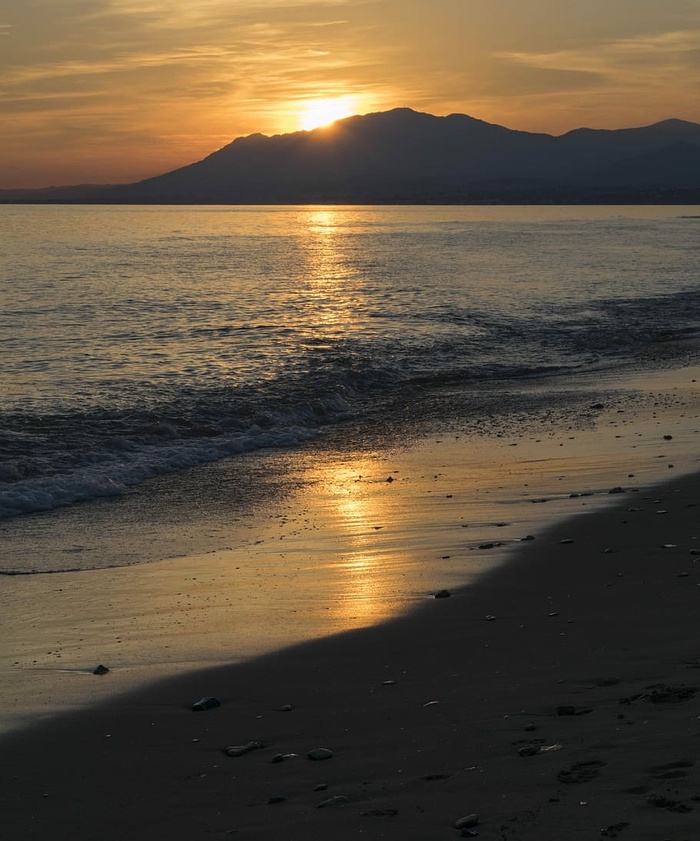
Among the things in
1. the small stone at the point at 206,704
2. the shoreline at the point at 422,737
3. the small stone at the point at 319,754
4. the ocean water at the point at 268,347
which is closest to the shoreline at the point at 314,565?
the shoreline at the point at 422,737

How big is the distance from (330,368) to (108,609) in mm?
16217

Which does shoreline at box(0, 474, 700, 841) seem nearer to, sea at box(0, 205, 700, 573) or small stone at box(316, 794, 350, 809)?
small stone at box(316, 794, 350, 809)

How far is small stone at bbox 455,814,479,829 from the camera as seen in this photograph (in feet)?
13.6

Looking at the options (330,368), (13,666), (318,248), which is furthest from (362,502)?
(318,248)

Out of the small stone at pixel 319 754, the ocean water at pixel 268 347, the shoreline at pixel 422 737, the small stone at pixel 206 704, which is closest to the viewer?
the shoreline at pixel 422 737

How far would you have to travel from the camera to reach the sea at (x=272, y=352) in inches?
620

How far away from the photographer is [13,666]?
6.69m

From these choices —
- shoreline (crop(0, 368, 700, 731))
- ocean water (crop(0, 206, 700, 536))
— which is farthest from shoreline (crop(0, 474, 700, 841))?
ocean water (crop(0, 206, 700, 536))

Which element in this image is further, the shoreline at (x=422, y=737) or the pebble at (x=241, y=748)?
the pebble at (x=241, y=748)

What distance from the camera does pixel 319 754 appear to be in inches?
201

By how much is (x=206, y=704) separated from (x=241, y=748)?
27.1 inches

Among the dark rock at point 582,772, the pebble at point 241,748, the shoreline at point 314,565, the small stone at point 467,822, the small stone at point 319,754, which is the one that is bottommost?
the shoreline at point 314,565

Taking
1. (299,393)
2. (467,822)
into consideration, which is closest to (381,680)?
(467,822)

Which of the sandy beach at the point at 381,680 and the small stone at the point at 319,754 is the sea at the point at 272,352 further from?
the small stone at the point at 319,754
